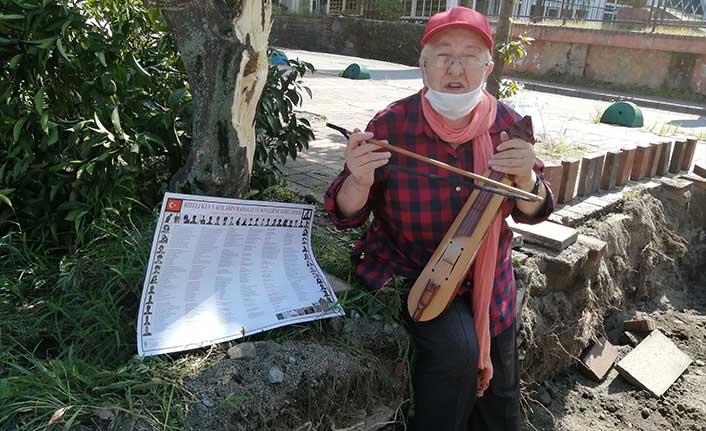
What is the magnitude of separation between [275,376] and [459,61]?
1157 millimetres

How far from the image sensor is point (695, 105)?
11.5 meters

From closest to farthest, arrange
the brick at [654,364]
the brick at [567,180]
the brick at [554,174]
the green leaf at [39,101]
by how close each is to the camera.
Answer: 1. the green leaf at [39,101]
2. the brick at [654,364]
3. the brick at [554,174]
4. the brick at [567,180]

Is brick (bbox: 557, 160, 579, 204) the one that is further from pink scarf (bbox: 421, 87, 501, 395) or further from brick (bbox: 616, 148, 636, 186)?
pink scarf (bbox: 421, 87, 501, 395)

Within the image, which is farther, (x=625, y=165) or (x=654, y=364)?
(x=625, y=165)

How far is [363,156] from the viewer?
183cm

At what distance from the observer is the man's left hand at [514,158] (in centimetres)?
185

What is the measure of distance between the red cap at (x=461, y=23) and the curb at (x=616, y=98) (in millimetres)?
10455

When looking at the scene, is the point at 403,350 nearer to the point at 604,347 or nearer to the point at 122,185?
the point at 122,185

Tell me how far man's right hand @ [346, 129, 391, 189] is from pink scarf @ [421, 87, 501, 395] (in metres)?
0.25

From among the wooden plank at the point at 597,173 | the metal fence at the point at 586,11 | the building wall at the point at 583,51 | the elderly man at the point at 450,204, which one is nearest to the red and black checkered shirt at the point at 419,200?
the elderly man at the point at 450,204

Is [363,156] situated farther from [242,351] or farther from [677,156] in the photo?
[677,156]

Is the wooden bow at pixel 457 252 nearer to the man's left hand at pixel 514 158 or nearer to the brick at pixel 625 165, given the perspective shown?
the man's left hand at pixel 514 158

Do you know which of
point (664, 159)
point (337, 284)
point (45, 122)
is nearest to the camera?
point (45, 122)

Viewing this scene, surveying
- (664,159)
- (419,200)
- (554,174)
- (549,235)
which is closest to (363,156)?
(419,200)
